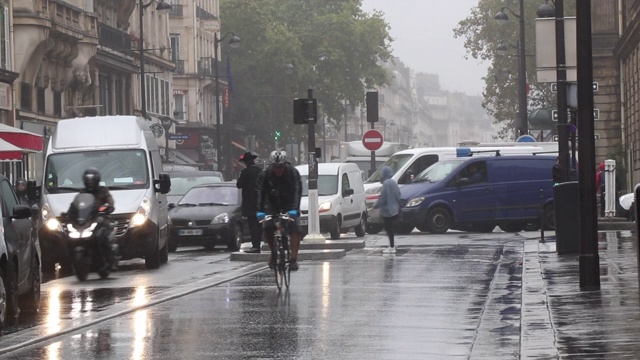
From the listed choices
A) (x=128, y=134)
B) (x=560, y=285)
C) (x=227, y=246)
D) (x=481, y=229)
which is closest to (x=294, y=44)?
(x=481, y=229)

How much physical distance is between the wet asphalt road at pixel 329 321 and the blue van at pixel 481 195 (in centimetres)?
1601

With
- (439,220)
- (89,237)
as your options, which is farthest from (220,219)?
(89,237)

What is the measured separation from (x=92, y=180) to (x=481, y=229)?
20.1 meters

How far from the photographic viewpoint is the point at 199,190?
36.7 meters

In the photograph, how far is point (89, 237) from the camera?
2420 centimetres

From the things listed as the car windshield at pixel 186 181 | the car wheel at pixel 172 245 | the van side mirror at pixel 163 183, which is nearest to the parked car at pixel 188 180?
the car windshield at pixel 186 181

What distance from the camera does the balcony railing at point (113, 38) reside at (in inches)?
2756

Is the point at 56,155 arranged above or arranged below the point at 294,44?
below

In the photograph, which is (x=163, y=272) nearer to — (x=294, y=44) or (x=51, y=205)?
(x=51, y=205)

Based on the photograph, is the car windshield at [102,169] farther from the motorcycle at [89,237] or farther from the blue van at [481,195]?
the blue van at [481,195]

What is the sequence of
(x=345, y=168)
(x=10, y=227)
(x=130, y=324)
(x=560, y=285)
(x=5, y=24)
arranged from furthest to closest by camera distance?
(x=5, y=24) < (x=345, y=168) < (x=560, y=285) < (x=10, y=227) < (x=130, y=324)

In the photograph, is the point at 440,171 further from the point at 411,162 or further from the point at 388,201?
the point at 388,201

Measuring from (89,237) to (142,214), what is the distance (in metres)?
2.70

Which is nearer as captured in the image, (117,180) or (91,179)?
(91,179)
